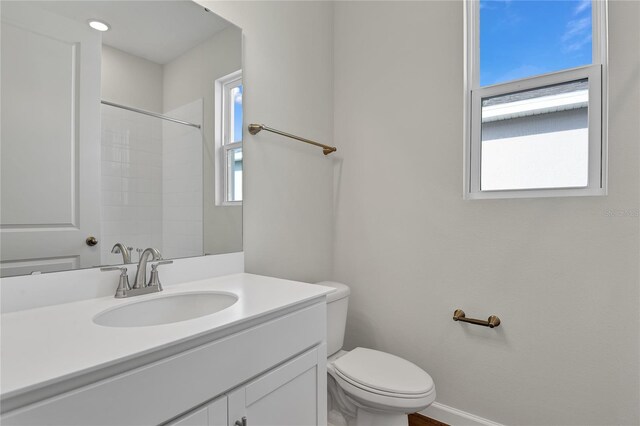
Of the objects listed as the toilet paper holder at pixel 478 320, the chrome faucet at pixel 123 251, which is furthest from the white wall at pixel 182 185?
the toilet paper holder at pixel 478 320

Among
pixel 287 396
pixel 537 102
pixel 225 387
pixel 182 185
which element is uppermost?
pixel 537 102

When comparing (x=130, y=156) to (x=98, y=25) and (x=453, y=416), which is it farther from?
(x=453, y=416)

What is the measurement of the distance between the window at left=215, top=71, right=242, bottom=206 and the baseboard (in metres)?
1.47

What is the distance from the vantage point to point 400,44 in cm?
182

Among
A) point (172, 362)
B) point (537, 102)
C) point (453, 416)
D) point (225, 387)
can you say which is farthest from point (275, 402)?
point (537, 102)

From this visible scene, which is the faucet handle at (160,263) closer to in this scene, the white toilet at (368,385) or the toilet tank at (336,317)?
the white toilet at (368,385)

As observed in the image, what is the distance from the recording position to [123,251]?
111cm

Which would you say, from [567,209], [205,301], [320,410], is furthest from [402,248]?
[205,301]

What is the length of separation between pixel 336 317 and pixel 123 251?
1029 millimetres

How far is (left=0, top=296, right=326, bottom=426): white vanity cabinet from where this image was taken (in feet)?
1.87

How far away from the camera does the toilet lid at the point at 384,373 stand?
51.4 inches

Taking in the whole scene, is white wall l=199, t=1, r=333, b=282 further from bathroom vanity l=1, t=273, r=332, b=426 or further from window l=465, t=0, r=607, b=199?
window l=465, t=0, r=607, b=199

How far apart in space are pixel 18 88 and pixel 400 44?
5.60 ft

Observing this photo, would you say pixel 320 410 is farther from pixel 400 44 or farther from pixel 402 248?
pixel 400 44
